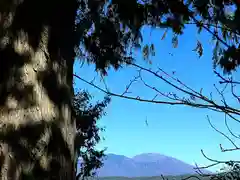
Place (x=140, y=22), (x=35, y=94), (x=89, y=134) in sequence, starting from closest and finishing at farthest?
1. (x=35, y=94)
2. (x=140, y=22)
3. (x=89, y=134)

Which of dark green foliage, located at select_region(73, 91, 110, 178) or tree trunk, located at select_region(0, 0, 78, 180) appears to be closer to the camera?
tree trunk, located at select_region(0, 0, 78, 180)

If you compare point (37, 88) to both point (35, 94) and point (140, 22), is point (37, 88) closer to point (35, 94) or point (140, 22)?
point (35, 94)

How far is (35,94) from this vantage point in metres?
1.53

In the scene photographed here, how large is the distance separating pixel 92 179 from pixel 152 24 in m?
9.36

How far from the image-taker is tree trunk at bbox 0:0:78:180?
4.78 ft

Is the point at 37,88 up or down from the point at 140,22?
down

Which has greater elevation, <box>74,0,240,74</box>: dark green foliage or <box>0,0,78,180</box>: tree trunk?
<box>74,0,240,74</box>: dark green foliage

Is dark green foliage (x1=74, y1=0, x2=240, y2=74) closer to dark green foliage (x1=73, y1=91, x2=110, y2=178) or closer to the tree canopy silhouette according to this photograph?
the tree canopy silhouette

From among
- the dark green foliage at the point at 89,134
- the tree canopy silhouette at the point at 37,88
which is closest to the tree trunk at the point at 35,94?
the tree canopy silhouette at the point at 37,88

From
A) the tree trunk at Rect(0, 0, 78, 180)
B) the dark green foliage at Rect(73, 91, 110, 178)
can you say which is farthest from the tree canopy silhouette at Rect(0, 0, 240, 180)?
the dark green foliage at Rect(73, 91, 110, 178)

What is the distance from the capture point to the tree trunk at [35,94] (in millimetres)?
1458

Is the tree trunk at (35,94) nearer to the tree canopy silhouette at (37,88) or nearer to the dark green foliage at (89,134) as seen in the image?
the tree canopy silhouette at (37,88)

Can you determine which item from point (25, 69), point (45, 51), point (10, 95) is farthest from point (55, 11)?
point (10, 95)

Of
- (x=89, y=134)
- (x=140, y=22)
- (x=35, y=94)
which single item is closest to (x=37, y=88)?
(x=35, y=94)
